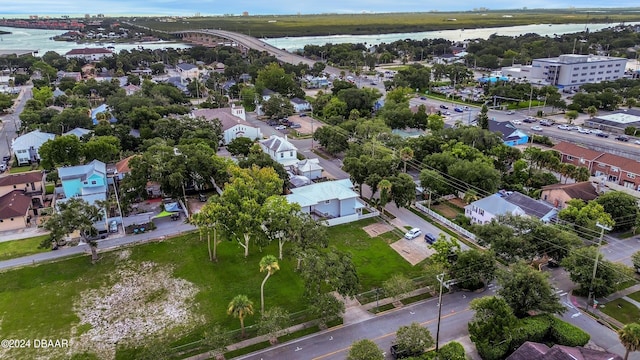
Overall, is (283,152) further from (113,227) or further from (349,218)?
(113,227)

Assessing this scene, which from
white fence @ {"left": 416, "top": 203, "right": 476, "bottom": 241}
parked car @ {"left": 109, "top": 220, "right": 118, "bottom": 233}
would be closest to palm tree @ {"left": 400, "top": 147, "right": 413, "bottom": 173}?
white fence @ {"left": 416, "top": 203, "right": 476, "bottom": 241}

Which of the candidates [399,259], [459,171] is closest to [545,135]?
[459,171]

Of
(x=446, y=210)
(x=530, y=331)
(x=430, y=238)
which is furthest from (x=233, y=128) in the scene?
(x=530, y=331)

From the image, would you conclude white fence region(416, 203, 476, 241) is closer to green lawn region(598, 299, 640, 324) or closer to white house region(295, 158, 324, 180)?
green lawn region(598, 299, 640, 324)


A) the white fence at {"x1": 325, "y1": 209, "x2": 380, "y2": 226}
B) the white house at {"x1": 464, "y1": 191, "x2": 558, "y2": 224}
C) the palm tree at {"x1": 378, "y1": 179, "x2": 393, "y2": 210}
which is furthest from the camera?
the white fence at {"x1": 325, "y1": 209, "x2": 380, "y2": 226}

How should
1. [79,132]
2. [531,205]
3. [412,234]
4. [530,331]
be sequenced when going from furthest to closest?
[79,132] → [531,205] → [412,234] → [530,331]

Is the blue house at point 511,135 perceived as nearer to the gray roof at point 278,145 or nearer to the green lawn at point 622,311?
the gray roof at point 278,145

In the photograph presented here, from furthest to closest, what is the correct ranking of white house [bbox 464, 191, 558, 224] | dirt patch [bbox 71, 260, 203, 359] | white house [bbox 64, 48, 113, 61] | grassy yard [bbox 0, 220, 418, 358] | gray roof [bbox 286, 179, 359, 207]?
white house [bbox 64, 48, 113, 61]
gray roof [bbox 286, 179, 359, 207]
white house [bbox 464, 191, 558, 224]
grassy yard [bbox 0, 220, 418, 358]
dirt patch [bbox 71, 260, 203, 359]

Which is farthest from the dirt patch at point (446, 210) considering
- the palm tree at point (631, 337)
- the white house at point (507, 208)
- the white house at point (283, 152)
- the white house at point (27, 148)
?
the white house at point (27, 148)

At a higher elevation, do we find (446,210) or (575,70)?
(575,70)
